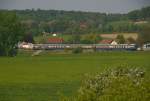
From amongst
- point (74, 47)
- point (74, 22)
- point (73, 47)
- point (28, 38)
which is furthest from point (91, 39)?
point (74, 47)

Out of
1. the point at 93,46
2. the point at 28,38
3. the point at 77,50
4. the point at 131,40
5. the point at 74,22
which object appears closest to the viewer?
the point at 77,50

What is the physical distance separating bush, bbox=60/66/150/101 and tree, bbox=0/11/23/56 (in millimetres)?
39269

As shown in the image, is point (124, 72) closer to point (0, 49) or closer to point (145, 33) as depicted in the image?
point (0, 49)

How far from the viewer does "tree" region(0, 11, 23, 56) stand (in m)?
48.1

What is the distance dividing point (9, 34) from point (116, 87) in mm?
43948

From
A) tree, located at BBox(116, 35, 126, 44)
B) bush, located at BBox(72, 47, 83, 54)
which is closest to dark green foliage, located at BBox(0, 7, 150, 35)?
tree, located at BBox(116, 35, 126, 44)

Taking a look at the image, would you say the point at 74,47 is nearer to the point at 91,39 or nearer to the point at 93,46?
the point at 93,46

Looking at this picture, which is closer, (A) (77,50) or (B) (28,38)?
(A) (77,50)

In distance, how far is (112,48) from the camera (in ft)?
175

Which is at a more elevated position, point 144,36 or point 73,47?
point 144,36

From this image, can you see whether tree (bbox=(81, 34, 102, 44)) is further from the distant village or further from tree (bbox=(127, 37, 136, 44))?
tree (bbox=(127, 37, 136, 44))

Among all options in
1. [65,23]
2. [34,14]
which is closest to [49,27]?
[65,23]

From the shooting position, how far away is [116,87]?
251 inches

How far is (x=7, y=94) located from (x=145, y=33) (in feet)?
130
